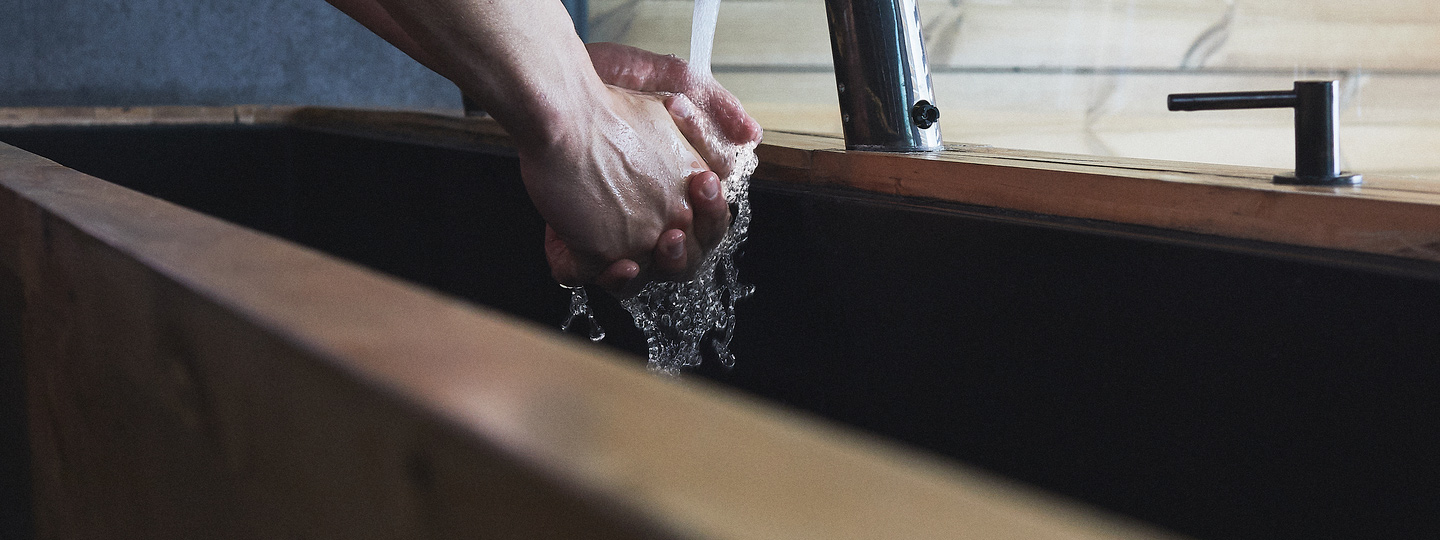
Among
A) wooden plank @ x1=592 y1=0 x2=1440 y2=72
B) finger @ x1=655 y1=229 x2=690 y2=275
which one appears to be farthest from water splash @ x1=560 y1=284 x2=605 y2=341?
wooden plank @ x1=592 y1=0 x2=1440 y2=72

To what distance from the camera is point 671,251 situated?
701 mm

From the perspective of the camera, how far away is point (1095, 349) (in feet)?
1.60

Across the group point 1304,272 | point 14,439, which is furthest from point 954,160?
point 14,439

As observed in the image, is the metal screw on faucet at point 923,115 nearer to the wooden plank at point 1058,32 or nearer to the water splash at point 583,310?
the water splash at point 583,310

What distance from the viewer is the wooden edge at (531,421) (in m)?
0.11

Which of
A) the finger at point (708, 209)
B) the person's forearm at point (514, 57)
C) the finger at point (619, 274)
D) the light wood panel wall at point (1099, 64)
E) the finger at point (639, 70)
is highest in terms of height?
the person's forearm at point (514, 57)

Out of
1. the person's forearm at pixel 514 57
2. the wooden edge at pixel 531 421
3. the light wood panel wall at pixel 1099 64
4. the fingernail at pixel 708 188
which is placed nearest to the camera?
the wooden edge at pixel 531 421

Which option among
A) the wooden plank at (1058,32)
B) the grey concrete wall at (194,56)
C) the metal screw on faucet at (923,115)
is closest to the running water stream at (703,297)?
the metal screw on faucet at (923,115)

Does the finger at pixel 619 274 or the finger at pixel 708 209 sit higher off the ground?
the finger at pixel 708 209

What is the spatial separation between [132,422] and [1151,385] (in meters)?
0.40

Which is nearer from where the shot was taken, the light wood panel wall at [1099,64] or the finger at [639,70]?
the finger at [639,70]

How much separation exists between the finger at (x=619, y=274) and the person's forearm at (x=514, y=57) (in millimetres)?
108

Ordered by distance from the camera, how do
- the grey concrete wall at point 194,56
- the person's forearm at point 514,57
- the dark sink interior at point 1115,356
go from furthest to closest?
the grey concrete wall at point 194,56 < the person's forearm at point 514,57 < the dark sink interior at point 1115,356

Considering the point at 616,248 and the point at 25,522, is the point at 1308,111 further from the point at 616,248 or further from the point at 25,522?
the point at 25,522
